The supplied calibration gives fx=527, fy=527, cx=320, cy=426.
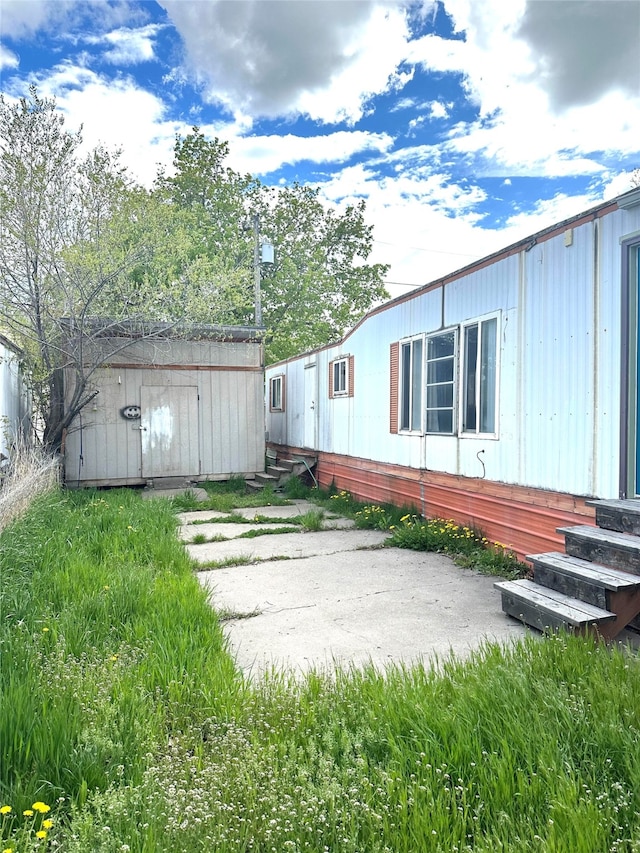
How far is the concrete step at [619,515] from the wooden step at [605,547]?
0.14ft

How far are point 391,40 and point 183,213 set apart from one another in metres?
3.99

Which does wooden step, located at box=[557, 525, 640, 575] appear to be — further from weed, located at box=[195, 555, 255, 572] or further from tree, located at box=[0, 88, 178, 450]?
tree, located at box=[0, 88, 178, 450]

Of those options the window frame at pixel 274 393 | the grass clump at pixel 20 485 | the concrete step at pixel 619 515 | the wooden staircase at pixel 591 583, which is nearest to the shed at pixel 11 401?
the grass clump at pixel 20 485

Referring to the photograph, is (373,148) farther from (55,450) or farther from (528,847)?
(528,847)

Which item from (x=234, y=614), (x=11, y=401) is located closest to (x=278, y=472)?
(x=11, y=401)

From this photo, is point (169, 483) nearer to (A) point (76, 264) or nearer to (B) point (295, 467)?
(B) point (295, 467)

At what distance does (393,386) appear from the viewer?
7.13m

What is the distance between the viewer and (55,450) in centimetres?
826

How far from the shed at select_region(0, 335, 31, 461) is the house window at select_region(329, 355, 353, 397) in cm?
484

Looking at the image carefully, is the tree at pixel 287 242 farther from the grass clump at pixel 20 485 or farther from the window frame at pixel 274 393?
the grass clump at pixel 20 485

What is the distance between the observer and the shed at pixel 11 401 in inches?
287

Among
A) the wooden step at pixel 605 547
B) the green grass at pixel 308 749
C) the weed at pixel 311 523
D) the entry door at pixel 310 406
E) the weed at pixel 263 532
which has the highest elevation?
the entry door at pixel 310 406

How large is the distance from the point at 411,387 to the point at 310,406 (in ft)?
13.5

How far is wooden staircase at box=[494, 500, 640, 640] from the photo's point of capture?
2965mm
